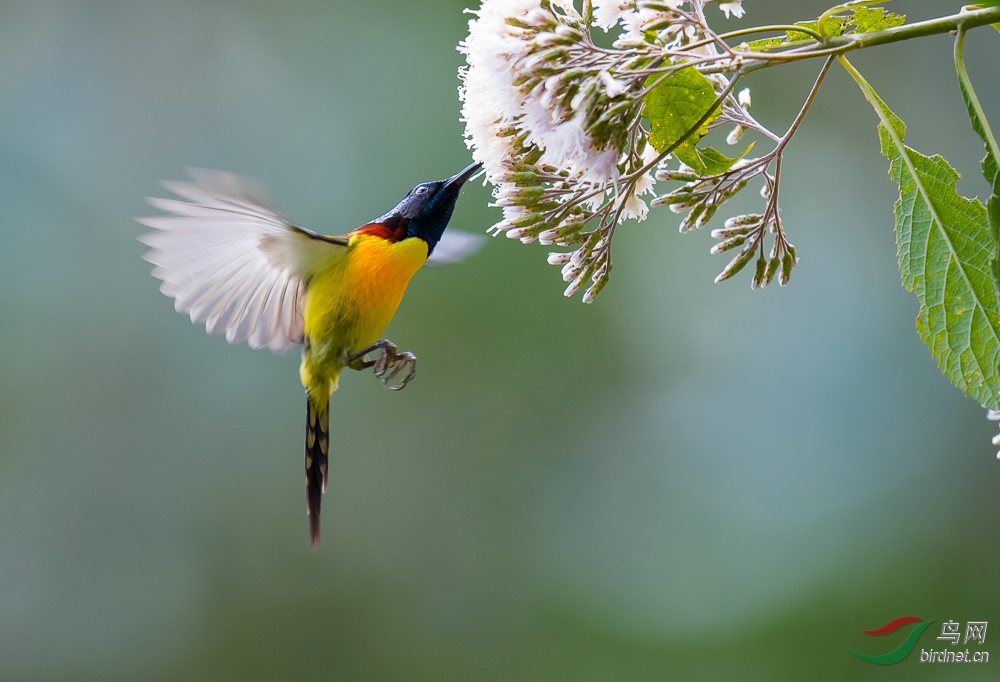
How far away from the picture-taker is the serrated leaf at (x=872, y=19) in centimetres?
124

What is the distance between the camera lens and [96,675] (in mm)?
5320

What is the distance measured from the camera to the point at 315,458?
90.6 inches

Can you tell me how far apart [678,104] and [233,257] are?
1160 mm

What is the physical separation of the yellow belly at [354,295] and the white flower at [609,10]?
955 mm

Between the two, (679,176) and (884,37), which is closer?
(884,37)

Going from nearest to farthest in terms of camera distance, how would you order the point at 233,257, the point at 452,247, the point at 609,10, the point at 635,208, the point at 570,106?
the point at 570,106
the point at 609,10
the point at 635,208
the point at 233,257
the point at 452,247

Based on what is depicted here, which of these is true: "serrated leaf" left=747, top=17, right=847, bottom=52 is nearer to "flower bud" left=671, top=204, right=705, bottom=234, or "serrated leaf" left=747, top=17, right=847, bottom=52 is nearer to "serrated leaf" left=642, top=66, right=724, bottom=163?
"serrated leaf" left=642, top=66, right=724, bottom=163

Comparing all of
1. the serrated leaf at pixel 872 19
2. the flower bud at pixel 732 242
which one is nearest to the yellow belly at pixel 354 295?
the flower bud at pixel 732 242

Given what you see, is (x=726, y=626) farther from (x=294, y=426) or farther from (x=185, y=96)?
(x=185, y=96)

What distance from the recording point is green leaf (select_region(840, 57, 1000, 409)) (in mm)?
1208

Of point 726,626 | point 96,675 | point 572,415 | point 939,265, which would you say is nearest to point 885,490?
point 726,626

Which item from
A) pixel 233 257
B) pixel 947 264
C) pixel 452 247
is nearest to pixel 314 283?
pixel 233 257

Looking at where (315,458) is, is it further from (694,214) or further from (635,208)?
(694,214)

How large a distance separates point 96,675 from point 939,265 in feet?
18.4
